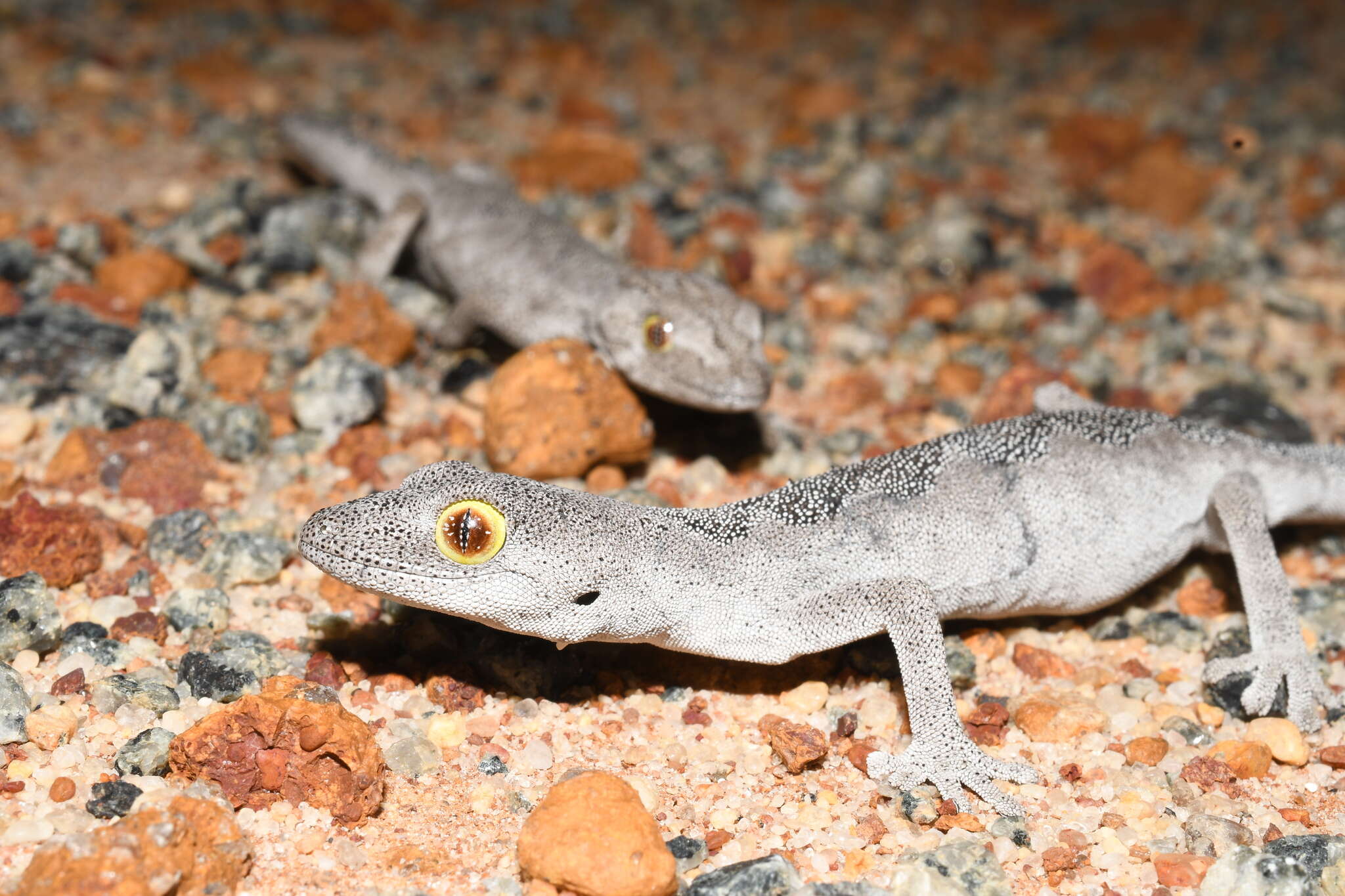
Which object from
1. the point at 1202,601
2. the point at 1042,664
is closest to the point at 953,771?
the point at 1042,664

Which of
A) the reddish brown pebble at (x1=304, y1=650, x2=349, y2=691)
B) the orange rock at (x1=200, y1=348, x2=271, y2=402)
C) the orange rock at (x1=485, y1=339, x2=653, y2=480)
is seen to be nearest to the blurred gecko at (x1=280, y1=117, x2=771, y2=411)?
the orange rock at (x1=485, y1=339, x2=653, y2=480)

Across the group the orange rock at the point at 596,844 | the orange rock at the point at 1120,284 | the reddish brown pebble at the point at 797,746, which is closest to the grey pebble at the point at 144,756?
the orange rock at the point at 596,844

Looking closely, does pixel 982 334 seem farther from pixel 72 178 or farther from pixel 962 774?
pixel 72 178

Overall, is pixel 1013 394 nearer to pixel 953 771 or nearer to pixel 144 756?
pixel 953 771

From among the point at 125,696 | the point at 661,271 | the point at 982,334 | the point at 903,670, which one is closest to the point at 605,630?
the point at 903,670

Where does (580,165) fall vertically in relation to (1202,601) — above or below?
above
